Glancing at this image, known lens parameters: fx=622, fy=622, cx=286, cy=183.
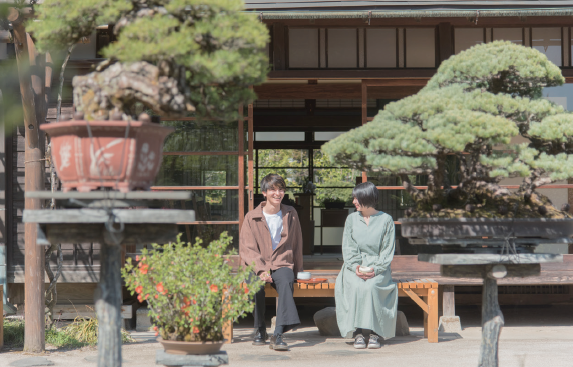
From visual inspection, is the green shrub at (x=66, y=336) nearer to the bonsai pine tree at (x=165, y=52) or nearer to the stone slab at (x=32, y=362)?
the stone slab at (x=32, y=362)

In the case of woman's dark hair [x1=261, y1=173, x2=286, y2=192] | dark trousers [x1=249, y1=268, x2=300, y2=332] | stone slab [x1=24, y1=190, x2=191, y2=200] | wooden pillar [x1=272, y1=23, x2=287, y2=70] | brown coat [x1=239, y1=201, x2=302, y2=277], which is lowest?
dark trousers [x1=249, y1=268, x2=300, y2=332]

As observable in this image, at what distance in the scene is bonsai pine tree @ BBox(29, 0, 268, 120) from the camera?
2602 millimetres

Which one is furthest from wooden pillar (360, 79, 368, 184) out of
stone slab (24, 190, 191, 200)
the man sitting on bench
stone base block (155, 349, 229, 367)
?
stone slab (24, 190, 191, 200)

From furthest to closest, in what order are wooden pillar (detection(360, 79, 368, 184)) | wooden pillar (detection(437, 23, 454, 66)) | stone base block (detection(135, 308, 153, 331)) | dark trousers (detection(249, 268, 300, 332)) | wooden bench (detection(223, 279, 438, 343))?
wooden pillar (detection(437, 23, 454, 66))
wooden pillar (detection(360, 79, 368, 184))
stone base block (detection(135, 308, 153, 331))
wooden bench (detection(223, 279, 438, 343))
dark trousers (detection(249, 268, 300, 332))

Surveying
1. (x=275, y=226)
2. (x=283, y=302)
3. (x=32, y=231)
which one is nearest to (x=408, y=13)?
(x=275, y=226)

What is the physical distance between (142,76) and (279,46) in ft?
11.3

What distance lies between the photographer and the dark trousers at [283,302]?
4.95 m

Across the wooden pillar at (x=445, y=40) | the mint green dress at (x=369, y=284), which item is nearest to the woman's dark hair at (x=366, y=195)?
the mint green dress at (x=369, y=284)

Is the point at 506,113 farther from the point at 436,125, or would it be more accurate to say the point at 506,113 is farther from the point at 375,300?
the point at 375,300

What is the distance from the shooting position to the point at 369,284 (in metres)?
5.01

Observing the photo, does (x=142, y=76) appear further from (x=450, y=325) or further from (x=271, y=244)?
(x=450, y=325)

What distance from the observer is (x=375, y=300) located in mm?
5008

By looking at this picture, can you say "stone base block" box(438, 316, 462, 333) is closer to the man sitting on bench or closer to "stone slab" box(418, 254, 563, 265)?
the man sitting on bench

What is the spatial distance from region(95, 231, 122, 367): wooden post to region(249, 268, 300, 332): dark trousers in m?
2.25
